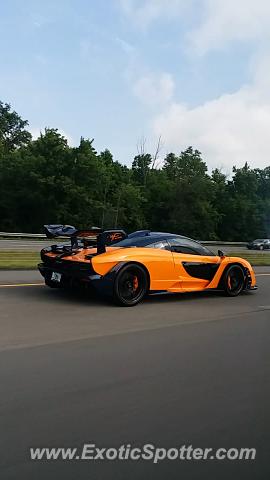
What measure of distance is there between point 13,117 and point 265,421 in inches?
3107

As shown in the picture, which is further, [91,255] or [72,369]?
[91,255]

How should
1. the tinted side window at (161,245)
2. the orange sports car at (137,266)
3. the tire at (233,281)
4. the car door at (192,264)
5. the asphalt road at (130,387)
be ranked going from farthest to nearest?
1. the tire at (233,281)
2. the car door at (192,264)
3. the tinted side window at (161,245)
4. the orange sports car at (137,266)
5. the asphalt road at (130,387)

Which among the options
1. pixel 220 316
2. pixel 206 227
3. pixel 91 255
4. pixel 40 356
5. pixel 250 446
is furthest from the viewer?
pixel 206 227

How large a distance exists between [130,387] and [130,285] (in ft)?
14.6

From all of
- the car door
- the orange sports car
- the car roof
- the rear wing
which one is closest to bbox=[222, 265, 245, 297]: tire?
the orange sports car

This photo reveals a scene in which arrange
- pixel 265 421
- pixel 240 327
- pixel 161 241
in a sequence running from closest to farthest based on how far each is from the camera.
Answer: pixel 265 421 → pixel 240 327 → pixel 161 241

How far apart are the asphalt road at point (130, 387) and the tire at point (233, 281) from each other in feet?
6.98

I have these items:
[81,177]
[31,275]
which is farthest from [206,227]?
[31,275]

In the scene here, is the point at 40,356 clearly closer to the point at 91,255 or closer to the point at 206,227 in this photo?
the point at 91,255

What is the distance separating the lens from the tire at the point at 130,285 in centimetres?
886

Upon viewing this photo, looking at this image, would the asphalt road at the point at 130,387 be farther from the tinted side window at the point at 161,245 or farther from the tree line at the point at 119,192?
the tree line at the point at 119,192

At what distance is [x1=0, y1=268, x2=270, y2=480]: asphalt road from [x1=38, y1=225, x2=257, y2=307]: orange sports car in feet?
2.14

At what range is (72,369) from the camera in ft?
16.9

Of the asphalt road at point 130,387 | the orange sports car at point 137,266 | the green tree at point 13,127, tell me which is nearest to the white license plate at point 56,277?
the orange sports car at point 137,266
